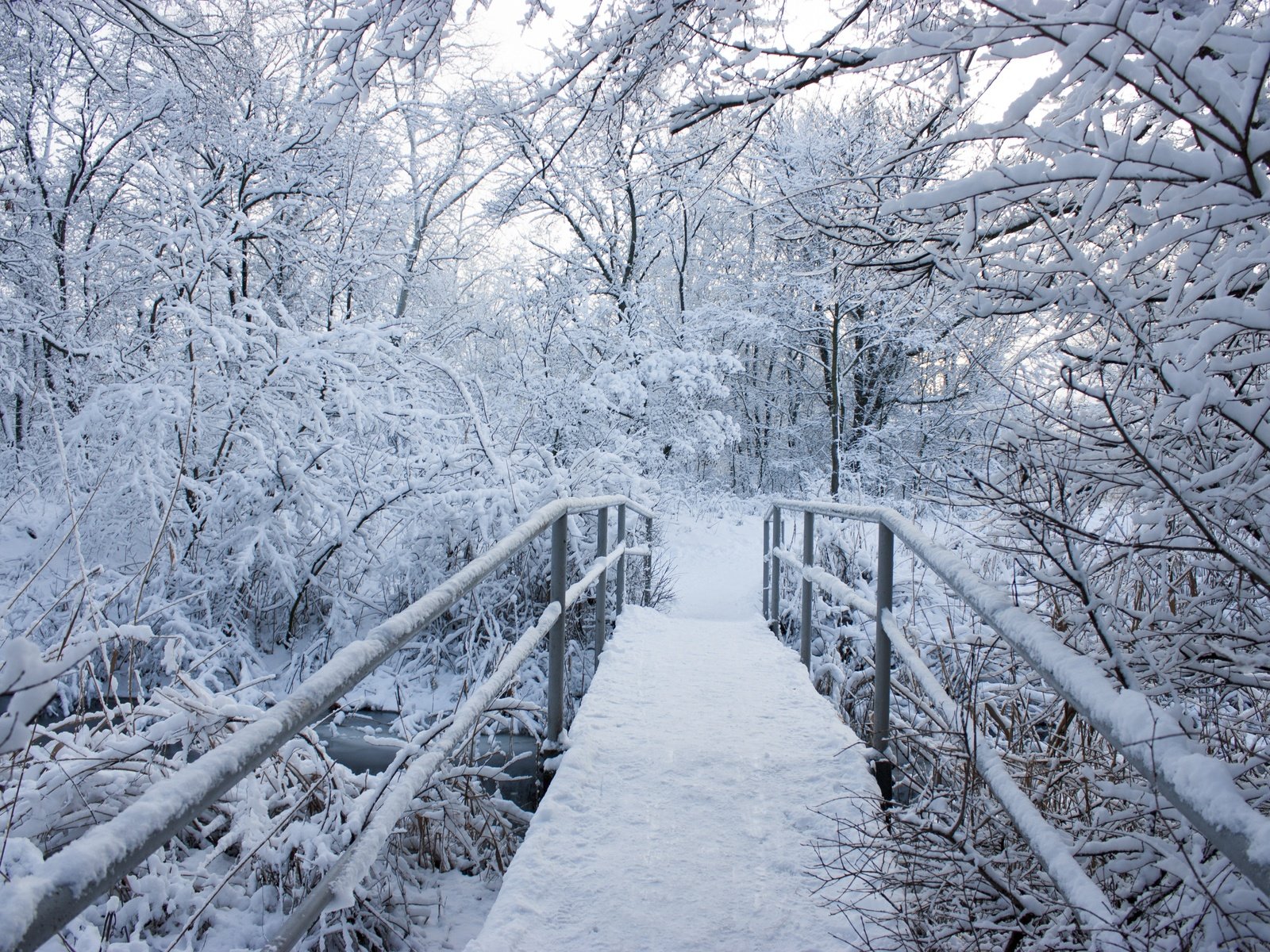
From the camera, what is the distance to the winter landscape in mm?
1331

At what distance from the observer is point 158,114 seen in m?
8.90

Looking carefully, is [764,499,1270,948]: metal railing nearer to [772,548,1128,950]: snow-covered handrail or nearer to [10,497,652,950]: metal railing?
[772,548,1128,950]: snow-covered handrail

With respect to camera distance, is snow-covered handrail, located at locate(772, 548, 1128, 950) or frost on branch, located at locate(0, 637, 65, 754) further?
snow-covered handrail, located at locate(772, 548, 1128, 950)

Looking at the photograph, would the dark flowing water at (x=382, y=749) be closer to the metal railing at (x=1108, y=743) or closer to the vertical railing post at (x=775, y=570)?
the vertical railing post at (x=775, y=570)

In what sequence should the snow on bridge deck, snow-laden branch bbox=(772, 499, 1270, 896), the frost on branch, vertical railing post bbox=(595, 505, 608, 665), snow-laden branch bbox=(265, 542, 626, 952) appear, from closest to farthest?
the frost on branch
snow-laden branch bbox=(772, 499, 1270, 896)
snow-laden branch bbox=(265, 542, 626, 952)
the snow on bridge deck
vertical railing post bbox=(595, 505, 608, 665)

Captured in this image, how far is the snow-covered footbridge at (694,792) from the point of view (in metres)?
0.81

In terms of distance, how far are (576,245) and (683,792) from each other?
13779mm

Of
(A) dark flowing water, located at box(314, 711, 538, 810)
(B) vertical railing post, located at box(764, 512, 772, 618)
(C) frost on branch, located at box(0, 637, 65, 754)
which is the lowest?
(A) dark flowing water, located at box(314, 711, 538, 810)

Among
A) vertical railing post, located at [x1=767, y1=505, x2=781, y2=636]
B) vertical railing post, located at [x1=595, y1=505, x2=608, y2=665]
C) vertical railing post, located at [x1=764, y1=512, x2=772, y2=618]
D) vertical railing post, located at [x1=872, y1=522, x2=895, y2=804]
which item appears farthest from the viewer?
vertical railing post, located at [x1=764, y1=512, x2=772, y2=618]

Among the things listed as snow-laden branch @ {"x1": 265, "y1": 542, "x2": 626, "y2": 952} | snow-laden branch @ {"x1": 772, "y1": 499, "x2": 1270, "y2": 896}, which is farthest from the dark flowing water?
snow-laden branch @ {"x1": 772, "y1": 499, "x2": 1270, "y2": 896}

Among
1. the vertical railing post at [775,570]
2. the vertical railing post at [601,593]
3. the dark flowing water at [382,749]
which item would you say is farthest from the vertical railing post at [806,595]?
the dark flowing water at [382,749]

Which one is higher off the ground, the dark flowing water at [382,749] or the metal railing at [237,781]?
the metal railing at [237,781]

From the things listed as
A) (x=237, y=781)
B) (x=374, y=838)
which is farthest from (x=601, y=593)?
(x=237, y=781)

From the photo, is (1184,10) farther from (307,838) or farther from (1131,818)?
(307,838)
